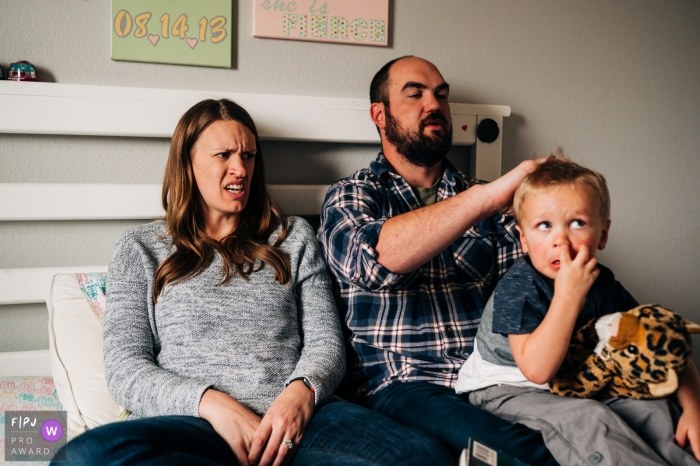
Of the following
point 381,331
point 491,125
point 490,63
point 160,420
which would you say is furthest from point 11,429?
point 490,63

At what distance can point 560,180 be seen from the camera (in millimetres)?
1053

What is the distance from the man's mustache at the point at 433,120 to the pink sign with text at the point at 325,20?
1.13ft

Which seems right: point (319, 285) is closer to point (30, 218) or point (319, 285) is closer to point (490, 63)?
point (30, 218)

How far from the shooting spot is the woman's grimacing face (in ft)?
4.58

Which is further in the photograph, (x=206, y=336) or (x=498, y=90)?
(x=498, y=90)

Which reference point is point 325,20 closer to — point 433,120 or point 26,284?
point 433,120

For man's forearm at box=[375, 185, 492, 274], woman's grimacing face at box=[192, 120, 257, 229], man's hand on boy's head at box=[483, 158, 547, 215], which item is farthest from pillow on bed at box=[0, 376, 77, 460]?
man's hand on boy's head at box=[483, 158, 547, 215]

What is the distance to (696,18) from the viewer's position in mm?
2088

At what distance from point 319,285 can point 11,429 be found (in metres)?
0.71

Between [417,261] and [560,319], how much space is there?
1.08 feet

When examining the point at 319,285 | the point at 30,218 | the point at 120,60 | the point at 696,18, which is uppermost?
the point at 696,18

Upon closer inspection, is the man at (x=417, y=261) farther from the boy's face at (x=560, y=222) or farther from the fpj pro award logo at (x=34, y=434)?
the fpj pro award logo at (x=34, y=434)

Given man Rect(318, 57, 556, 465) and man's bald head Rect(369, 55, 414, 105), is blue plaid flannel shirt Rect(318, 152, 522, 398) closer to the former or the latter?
man Rect(318, 57, 556, 465)

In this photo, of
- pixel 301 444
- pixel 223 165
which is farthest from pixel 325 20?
pixel 301 444
